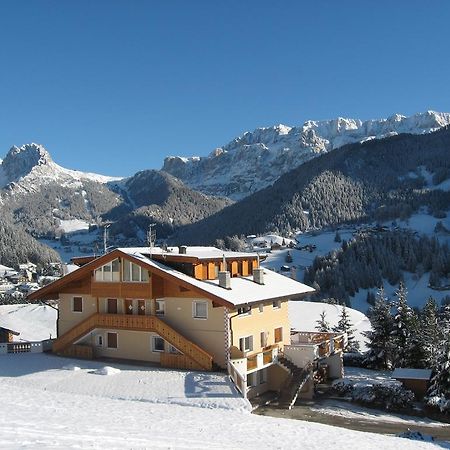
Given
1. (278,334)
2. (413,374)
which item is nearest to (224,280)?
(278,334)

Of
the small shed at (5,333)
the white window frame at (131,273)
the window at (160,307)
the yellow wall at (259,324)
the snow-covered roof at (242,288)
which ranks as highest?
the white window frame at (131,273)

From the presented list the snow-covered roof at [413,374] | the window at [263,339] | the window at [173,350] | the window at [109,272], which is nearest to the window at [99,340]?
the window at [109,272]

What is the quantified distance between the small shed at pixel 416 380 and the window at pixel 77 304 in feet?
A: 69.0

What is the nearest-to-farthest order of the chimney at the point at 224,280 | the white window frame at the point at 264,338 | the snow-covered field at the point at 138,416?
the snow-covered field at the point at 138,416 → the chimney at the point at 224,280 → the white window frame at the point at 264,338

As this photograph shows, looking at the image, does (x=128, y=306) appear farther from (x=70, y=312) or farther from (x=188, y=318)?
(x=70, y=312)

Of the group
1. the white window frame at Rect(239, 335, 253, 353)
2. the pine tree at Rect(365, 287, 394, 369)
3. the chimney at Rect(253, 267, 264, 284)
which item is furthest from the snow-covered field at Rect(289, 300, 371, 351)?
the white window frame at Rect(239, 335, 253, 353)

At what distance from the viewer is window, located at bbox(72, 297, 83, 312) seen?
1478 inches

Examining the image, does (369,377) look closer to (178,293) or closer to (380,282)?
(178,293)

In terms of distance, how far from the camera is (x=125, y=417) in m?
21.1

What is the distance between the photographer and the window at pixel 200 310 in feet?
107

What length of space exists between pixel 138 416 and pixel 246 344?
13.0 metres

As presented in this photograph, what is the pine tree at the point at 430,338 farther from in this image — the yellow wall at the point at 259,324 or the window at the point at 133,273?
the window at the point at 133,273

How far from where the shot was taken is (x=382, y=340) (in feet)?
141

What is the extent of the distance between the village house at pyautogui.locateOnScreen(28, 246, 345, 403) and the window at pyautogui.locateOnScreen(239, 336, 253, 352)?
62 millimetres
